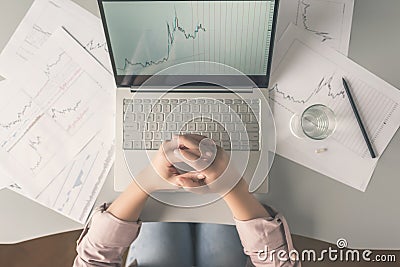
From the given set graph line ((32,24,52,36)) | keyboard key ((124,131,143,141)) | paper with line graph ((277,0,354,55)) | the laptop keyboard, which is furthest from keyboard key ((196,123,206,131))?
graph line ((32,24,52,36))

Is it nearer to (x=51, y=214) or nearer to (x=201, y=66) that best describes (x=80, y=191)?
(x=51, y=214)

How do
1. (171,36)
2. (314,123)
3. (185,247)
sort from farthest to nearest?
(185,247), (314,123), (171,36)

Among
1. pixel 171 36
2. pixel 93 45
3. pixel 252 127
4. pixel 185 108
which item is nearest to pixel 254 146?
pixel 252 127

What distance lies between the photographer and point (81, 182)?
888 millimetres

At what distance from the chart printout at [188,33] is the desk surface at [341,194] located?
15 centimetres

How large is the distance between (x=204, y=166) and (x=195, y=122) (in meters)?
0.09

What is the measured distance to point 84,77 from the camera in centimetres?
89

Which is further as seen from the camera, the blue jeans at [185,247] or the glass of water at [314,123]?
the blue jeans at [185,247]

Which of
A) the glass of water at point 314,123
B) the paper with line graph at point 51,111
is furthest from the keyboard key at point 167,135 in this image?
the glass of water at point 314,123

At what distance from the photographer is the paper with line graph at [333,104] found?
0.88m

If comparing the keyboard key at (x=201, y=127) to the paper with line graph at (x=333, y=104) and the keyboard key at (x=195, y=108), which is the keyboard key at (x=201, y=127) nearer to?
the keyboard key at (x=195, y=108)

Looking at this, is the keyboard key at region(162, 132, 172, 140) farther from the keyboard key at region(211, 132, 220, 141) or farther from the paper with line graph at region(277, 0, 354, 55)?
the paper with line graph at region(277, 0, 354, 55)

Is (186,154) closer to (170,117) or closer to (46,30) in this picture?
(170,117)

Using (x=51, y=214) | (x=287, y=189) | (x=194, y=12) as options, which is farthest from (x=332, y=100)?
(x=51, y=214)
